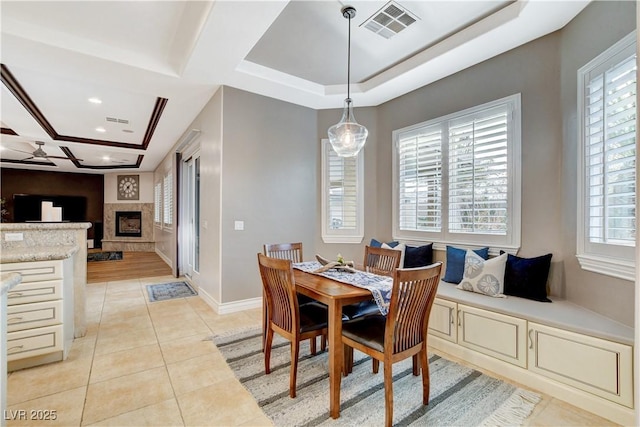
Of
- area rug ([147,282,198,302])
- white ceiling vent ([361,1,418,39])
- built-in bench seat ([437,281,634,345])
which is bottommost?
area rug ([147,282,198,302])

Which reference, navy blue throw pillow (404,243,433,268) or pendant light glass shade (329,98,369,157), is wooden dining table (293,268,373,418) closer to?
pendant light glass shade (329,98,369,157)

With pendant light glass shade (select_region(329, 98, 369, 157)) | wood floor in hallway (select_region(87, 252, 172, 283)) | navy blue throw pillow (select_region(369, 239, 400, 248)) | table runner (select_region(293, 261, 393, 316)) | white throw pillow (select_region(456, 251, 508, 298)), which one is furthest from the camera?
wood floor in hallway (select_region(87, 252, 172, 283))

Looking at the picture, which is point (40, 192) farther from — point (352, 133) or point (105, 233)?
point (352, 133)

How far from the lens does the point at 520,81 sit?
9.34ft

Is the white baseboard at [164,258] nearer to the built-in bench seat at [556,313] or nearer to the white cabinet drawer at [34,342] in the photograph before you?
the white cabinet drawer at [34,342]

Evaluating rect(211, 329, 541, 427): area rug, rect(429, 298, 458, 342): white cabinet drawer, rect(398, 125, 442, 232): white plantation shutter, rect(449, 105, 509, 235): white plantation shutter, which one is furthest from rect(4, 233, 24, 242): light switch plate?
rect(449, 105, 509, 235): white plantation shutter

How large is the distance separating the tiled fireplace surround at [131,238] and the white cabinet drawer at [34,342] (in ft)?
26.5

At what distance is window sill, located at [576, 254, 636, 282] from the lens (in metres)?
1.90

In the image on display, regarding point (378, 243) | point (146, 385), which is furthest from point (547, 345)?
point (146, 385)

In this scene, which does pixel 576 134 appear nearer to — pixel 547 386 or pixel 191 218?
pixel 547 386

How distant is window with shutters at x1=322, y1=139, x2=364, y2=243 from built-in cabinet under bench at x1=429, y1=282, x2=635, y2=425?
6.21 ft

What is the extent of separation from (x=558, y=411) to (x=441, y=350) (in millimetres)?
907

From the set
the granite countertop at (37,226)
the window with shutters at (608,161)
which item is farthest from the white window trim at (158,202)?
the window with shutters at (608,161)

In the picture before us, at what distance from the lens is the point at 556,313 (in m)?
2.16
